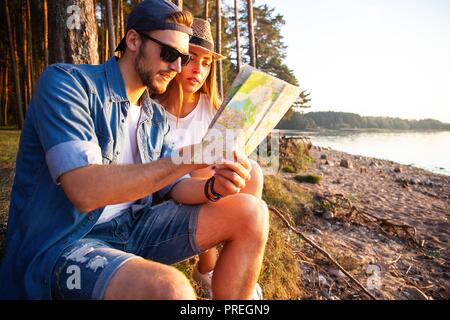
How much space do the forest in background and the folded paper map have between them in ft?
7.95

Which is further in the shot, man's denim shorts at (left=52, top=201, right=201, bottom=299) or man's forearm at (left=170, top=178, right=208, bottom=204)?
man's forearm at (left=170, top=178, right=208, bottom=204)

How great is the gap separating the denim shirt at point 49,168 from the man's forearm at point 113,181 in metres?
0.05

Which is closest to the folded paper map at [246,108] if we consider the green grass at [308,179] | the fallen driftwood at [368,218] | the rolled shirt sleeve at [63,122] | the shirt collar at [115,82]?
the rolled shirt sleeve at [63,122]

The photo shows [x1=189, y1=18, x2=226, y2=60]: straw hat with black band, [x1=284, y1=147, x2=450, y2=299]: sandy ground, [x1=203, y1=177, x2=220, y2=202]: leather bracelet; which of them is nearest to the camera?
[x1=203, y1=177, x2=220, y2=202]: leather bracelet

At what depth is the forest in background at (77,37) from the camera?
123 inches

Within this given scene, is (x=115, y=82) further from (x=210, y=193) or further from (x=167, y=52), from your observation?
(x=210, y=193)

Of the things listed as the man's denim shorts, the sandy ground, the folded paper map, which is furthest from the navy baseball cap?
the sandy ground

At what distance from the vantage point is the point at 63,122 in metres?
1.28

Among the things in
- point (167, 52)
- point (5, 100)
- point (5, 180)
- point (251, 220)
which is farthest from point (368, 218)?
point (5, 100)

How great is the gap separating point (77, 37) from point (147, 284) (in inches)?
115

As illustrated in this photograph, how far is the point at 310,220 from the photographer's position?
4801 millimetres

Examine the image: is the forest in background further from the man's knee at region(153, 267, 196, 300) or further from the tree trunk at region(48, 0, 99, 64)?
the man's knee at region(153, 267, 196, 300)

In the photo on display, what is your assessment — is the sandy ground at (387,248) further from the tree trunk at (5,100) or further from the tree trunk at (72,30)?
the tree trunk at (5,100)

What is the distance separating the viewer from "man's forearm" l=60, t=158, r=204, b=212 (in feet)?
4.07
